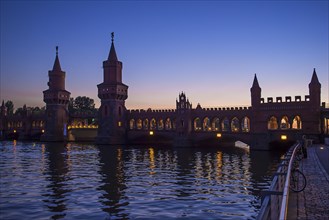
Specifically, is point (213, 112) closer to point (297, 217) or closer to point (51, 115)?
point (51, 115)

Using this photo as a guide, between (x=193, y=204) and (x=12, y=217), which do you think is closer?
(x=12, y=217)

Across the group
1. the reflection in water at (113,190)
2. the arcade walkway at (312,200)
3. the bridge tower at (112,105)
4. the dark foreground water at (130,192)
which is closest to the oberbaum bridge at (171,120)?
the bridge tower at (112,105)

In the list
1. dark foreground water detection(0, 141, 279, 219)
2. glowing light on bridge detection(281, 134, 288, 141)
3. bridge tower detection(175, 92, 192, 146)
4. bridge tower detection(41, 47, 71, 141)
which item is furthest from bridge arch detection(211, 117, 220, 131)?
bridge tower detection(41, 47, 71, 141)

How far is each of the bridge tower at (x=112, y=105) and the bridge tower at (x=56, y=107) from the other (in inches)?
624

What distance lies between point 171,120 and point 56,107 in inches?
1250

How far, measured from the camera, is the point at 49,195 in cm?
1916

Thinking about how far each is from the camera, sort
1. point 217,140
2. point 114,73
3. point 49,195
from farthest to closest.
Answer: point 114,73, point 217,140, point 49,195

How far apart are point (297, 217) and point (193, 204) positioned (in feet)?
27.8

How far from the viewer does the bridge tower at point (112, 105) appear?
70375mm

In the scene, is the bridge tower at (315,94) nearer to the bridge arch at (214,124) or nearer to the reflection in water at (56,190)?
the bridge arch at (214,124)

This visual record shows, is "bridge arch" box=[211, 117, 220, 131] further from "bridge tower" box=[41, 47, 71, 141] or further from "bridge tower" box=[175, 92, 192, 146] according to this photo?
"bridge tower" box=[41, 47, 71, 141]

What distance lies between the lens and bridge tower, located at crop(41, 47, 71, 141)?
8225cm

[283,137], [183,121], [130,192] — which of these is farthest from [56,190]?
[183,121]

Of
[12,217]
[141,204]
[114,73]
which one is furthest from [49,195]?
[114,73]
